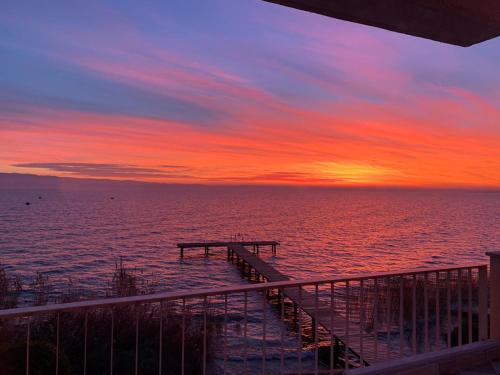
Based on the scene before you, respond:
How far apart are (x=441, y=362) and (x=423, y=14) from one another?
10.2 feet

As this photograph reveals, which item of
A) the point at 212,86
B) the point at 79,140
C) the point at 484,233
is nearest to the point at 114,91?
the point at 212,86

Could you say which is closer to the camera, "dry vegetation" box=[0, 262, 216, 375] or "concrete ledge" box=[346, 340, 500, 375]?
"concrete ledge" box=[346, 340, 500, 375]

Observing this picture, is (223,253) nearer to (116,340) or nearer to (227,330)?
(116,340)

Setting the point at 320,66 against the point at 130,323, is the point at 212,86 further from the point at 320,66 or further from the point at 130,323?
the point at 130,323

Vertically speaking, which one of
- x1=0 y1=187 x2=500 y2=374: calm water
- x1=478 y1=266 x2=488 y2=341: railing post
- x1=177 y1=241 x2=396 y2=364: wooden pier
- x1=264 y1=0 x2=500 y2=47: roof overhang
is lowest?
x1=0 y1=187 x2=500 y2=374: calm water

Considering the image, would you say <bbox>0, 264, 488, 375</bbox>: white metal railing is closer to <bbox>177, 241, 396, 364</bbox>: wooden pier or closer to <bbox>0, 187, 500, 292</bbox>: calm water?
<bbox>177, 241, 396, 364</bbox>: wooden pier

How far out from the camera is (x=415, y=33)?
10.8 ft

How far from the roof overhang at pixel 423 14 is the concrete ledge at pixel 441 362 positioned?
2.78m

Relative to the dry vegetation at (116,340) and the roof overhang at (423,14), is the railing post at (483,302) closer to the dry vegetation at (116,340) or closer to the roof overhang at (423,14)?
the roof overhang at (423,14)

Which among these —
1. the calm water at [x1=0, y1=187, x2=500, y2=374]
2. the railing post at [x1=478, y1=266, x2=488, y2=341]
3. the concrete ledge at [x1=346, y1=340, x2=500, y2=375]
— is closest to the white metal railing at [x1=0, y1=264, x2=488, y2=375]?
the railing post at [x1=478, y1=266, x2=488, y2=341]

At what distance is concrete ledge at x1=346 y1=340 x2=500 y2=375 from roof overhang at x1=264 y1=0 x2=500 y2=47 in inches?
109

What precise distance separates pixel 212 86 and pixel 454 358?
39.5 feet

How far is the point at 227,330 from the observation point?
6566mm

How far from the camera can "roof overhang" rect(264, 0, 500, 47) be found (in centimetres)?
279
